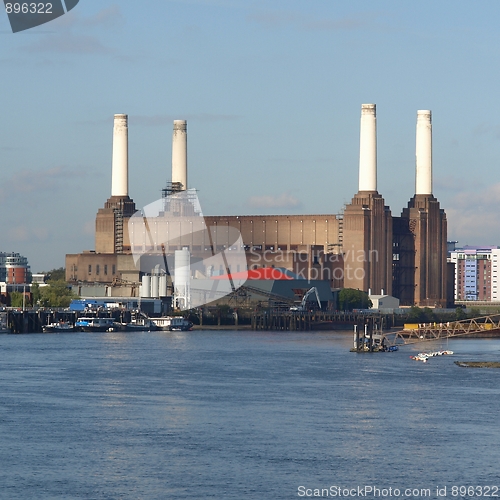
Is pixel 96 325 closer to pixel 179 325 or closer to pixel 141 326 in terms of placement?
pixel 141 326

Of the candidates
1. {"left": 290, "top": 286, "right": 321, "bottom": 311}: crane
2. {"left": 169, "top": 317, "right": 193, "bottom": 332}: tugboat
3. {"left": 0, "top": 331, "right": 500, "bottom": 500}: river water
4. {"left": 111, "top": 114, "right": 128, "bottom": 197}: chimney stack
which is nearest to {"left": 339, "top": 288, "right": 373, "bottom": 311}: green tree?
{"left": 290, "top": 286, "right": 321, "bottom": 311}: crane

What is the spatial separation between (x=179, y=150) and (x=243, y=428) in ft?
288

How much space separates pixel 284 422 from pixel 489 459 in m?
7.82

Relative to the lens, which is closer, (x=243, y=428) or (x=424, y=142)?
(x=243, y=428)

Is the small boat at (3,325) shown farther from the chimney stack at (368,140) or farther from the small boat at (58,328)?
the chimney stack at (368,140)

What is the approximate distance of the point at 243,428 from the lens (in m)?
36.9

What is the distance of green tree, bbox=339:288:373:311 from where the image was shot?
115125 millimetres

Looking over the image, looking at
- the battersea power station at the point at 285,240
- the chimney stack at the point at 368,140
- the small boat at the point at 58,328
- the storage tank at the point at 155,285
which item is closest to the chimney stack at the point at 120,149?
the battersea power station at the point at 285,240

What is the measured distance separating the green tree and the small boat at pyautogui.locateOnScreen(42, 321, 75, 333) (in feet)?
91.8

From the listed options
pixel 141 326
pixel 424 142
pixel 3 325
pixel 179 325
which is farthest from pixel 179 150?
pixel 3 325

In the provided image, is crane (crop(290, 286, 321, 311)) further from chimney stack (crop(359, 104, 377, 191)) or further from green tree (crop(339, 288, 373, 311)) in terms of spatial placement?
chimney stack (crop(359, 104, 377, 191))

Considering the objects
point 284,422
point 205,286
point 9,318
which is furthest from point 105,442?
point 205,286

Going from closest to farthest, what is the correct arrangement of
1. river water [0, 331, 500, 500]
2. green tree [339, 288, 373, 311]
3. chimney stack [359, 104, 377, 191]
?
river water [0, 331, 500, 500] → chimney stack [359, 104, 377, 191] → green tree [339, 288, 373, 311]

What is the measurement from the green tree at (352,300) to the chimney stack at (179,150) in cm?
1953
